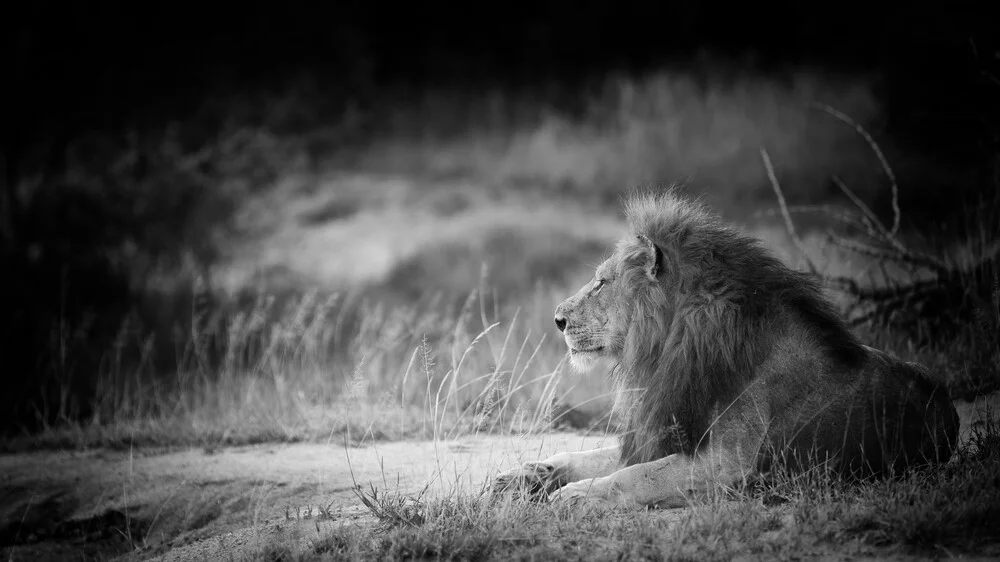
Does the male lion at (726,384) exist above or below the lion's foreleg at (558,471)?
above

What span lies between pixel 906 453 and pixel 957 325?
11.3 ft

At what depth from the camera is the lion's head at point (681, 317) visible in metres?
4.55

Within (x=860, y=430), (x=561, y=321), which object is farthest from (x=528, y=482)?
(x=860, y=430)

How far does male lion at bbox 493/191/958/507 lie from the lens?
4.37 metres

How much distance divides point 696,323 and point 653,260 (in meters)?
0.40

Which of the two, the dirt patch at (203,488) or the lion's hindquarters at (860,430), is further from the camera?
the dirt patch at (203,488)

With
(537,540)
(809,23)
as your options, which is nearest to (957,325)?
(537,540)

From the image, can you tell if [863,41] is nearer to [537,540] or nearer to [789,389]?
[789,389]

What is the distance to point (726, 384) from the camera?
453 centimetres

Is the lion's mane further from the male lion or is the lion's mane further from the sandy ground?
the sandy ground

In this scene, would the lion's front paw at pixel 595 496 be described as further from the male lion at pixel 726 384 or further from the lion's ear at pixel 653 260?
the lion's ear at pixel 653 260

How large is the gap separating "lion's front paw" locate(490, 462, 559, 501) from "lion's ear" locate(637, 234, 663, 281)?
3.69 feet

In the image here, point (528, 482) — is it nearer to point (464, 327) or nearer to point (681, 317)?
point (681, 317)

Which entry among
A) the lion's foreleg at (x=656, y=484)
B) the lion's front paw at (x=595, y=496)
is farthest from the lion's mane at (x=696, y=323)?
the lion's front paw at (x=595, y=496)
